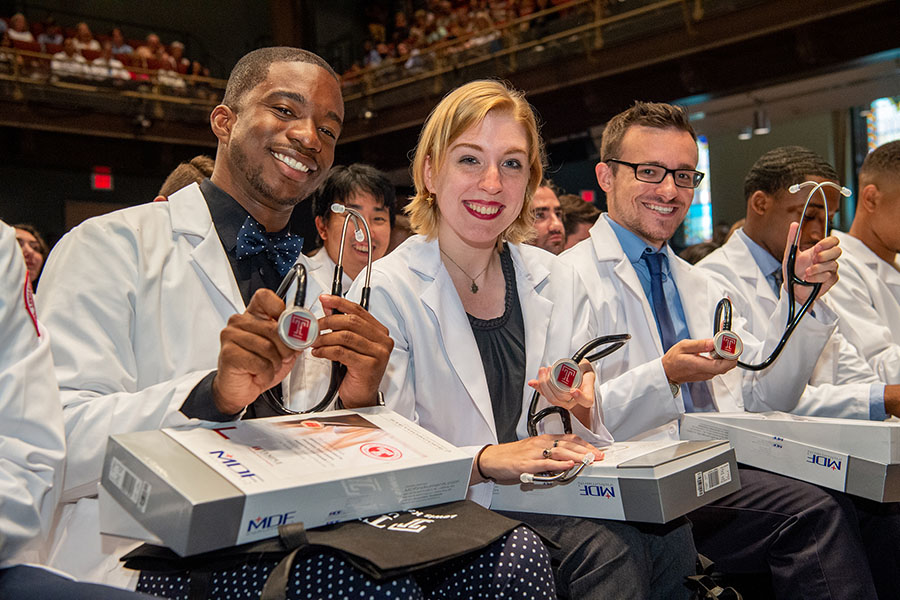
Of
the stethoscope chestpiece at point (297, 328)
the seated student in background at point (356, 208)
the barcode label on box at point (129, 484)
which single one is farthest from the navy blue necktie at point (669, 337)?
the barcode label on box at point (129, 484)

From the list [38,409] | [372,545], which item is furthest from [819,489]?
[38,409]

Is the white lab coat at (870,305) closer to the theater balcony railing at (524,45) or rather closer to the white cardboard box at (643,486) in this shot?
the white cardboard box at (643,486)

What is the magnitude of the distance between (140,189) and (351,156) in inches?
118

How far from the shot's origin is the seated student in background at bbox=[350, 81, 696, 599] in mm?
1696

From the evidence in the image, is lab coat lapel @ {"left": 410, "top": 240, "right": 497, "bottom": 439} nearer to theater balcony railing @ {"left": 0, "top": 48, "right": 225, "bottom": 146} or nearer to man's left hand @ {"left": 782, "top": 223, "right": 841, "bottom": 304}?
man's left hand @ {"left": 782, "top": 223, "right": 841, "bottom": 304}

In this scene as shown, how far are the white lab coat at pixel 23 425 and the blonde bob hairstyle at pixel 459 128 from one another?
1.01 metres

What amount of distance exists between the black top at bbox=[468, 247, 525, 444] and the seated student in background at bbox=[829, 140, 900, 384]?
145cm

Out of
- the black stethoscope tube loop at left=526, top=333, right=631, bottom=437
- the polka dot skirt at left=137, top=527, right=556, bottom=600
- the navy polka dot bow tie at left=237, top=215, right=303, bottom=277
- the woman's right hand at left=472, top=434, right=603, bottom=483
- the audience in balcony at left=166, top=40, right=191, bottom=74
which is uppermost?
the audience in balcony at left=166, top=40, right=191, bottom=74

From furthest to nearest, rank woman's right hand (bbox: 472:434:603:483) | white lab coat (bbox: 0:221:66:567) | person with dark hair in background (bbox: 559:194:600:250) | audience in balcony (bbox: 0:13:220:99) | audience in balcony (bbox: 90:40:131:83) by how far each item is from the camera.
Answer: audience in balcony (bbox: 90:40:131:83), audience in balcony (bbox: 0:13:220:99), person with dark hair in background (bbox: 559:194:600:250), woman's right hand (bbox: 472:434:603:483), white lab coat (bbox: 0:221:66:567)

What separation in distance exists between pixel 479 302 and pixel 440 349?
0.21 m

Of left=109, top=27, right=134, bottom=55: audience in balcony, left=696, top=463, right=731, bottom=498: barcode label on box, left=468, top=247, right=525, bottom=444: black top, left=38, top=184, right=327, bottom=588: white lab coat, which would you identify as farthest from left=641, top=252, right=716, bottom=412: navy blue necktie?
left=109, top=27, right=134, bottom=55: audience in balcony

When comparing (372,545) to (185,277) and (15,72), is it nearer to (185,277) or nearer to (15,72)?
(185,277)

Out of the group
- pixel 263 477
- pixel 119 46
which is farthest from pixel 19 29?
pixel 263 477

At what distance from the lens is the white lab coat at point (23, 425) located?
104 centimetres
